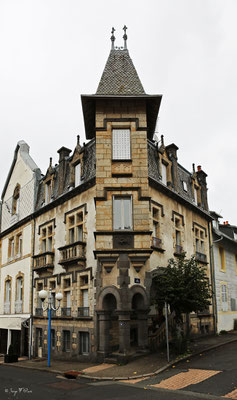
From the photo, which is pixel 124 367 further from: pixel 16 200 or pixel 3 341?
pixel 16 200

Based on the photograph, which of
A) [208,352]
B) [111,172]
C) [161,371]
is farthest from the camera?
[111,172]

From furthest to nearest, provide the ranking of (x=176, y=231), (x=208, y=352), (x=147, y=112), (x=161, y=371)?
(x=176, y=231), (x=147, y=112), (x=208, y=352), (x=161, y=371)

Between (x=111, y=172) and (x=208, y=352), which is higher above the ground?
(x=111, y=172)

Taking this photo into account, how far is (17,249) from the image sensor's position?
28484mm

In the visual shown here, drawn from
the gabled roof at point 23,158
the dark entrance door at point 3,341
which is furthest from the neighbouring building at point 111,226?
the dark entrance door at point 3,341

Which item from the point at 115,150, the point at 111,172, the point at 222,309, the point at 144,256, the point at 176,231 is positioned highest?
the point at 115,150

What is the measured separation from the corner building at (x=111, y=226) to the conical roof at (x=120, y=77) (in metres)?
0.06

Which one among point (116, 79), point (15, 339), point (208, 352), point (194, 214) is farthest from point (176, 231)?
point (15, 339)

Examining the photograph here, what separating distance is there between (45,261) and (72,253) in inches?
142

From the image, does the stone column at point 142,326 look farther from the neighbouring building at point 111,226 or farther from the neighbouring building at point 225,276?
the neighbouring building at point 225,276

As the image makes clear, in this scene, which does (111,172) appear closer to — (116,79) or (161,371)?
(116,79)

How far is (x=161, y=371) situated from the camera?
1404 cm

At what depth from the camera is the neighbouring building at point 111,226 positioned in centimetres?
1723

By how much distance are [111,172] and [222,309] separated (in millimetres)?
14072
